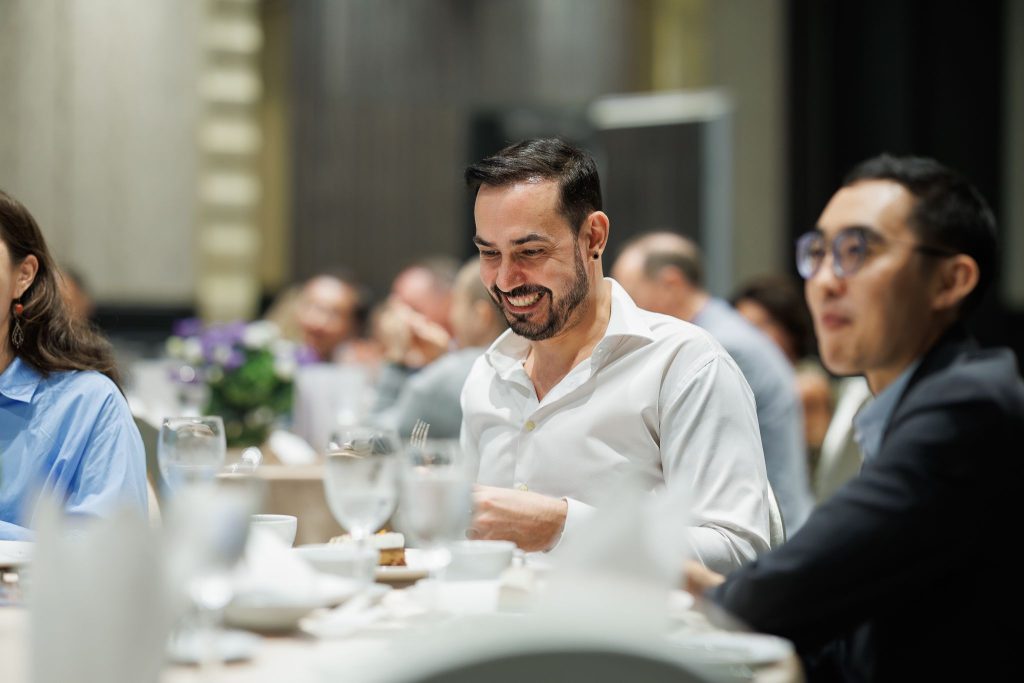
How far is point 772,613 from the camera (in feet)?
4.49

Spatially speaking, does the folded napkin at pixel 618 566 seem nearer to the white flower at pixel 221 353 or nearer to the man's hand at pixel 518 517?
the man's hand at pixel 518 517

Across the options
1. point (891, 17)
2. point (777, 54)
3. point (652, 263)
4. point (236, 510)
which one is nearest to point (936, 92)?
point (891, 17)

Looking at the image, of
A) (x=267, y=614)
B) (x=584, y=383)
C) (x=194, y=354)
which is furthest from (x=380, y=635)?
(x=194, y=354)

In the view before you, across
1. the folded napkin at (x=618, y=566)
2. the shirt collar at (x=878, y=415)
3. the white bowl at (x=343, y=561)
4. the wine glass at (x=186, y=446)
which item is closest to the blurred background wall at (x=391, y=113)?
the wine glass at (x=186, y=446)

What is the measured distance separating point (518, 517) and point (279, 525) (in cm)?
33

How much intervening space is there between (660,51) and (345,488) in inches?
309

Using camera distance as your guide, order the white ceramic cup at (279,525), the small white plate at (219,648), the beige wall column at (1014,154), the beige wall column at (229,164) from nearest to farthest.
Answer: the small white plate at (219,648) < the white ceramic cup at (279,525) < the beige wall column at (1014,154) < the beige wall column at (229,164)

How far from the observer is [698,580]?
1.49m

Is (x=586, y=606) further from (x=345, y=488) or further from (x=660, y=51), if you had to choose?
(x=660, y=51)

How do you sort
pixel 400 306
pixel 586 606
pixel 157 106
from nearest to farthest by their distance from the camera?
pixel 586 606 → pixel 400 306 → pixel 157 106

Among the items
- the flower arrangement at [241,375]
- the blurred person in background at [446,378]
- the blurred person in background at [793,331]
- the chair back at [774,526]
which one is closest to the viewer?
the chair back at [774,526]

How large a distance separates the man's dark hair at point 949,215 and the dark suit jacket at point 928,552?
226 millimetres

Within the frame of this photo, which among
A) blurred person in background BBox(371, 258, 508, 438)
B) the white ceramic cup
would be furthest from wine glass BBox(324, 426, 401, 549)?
blurred person in background BBox(371, 258, 508, 438)

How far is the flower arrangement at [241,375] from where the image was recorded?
4.03m
